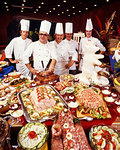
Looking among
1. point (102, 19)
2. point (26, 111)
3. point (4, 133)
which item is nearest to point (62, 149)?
point (4, 133)

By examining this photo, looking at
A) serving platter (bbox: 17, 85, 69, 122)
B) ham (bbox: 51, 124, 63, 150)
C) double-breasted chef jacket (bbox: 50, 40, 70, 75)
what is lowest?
ham (bbox: 51, 124, 63, 150)

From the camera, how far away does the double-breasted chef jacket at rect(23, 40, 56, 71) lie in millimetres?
3143

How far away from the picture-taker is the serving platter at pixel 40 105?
1.51 metres

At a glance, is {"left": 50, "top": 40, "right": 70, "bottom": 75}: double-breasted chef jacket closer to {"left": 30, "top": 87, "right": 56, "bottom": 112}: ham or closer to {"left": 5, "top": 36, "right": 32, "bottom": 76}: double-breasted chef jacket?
{"left": 5, "top": 36, "right": 32, "bottom": 76}: double-breasted chef jacket

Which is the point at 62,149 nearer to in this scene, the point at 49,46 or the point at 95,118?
the point at 95,118

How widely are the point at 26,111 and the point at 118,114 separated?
1326mm

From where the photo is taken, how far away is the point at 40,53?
3209mm

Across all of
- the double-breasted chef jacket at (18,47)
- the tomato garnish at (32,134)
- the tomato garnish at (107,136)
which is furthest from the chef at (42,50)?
the tomato garnish at (107,136)

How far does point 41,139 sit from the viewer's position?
3.83 feet

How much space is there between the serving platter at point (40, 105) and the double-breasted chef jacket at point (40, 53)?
1.47 meters

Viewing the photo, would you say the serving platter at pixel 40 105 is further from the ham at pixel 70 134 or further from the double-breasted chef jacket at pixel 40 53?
the double-breasted chef jacket at pixel 40 53

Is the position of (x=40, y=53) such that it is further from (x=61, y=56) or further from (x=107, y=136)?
(x=107, y=136)

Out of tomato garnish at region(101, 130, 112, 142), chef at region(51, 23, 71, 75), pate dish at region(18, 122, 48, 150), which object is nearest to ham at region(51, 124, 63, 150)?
pate dish at region(18, 122, 48, 150)

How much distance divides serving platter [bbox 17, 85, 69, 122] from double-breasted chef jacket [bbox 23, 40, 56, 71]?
1474 millimetres
